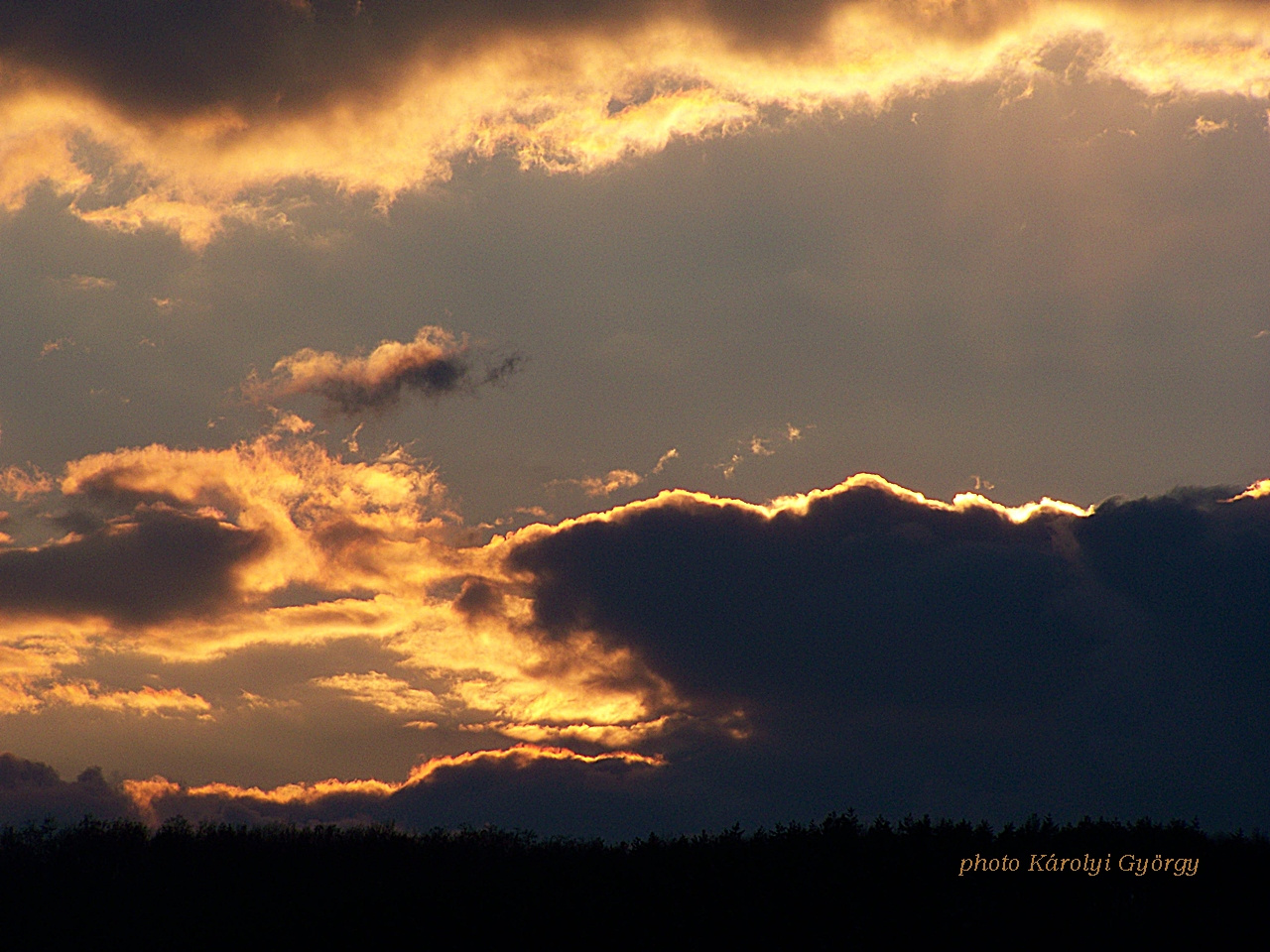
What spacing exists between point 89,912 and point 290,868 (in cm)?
1321

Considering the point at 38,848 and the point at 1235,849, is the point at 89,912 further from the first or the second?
the point at 1235,849

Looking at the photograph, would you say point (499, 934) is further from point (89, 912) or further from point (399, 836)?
point (89, 912)

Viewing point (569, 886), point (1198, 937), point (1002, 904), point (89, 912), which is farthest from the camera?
point (89, 912)

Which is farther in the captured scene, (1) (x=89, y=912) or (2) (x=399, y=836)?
(2) (x=399, y=836)

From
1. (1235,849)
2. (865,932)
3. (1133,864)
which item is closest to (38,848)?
(865,932)

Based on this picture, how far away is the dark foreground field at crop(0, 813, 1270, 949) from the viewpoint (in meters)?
60.7

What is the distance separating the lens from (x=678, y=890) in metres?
68.4

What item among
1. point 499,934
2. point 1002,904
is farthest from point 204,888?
point 1002,904

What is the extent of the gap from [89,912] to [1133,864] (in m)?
66.4

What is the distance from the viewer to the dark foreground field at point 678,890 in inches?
2389

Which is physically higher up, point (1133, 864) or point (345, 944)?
point (1133, 864)

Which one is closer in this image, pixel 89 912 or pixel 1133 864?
pixel 1133 864

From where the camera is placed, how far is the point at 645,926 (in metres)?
66.6

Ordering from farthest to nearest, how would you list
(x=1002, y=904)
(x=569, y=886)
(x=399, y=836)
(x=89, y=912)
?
(x=399, y=836) < (x=89, y=912) < (x=569, y=886) < (x=1002, y=904)
